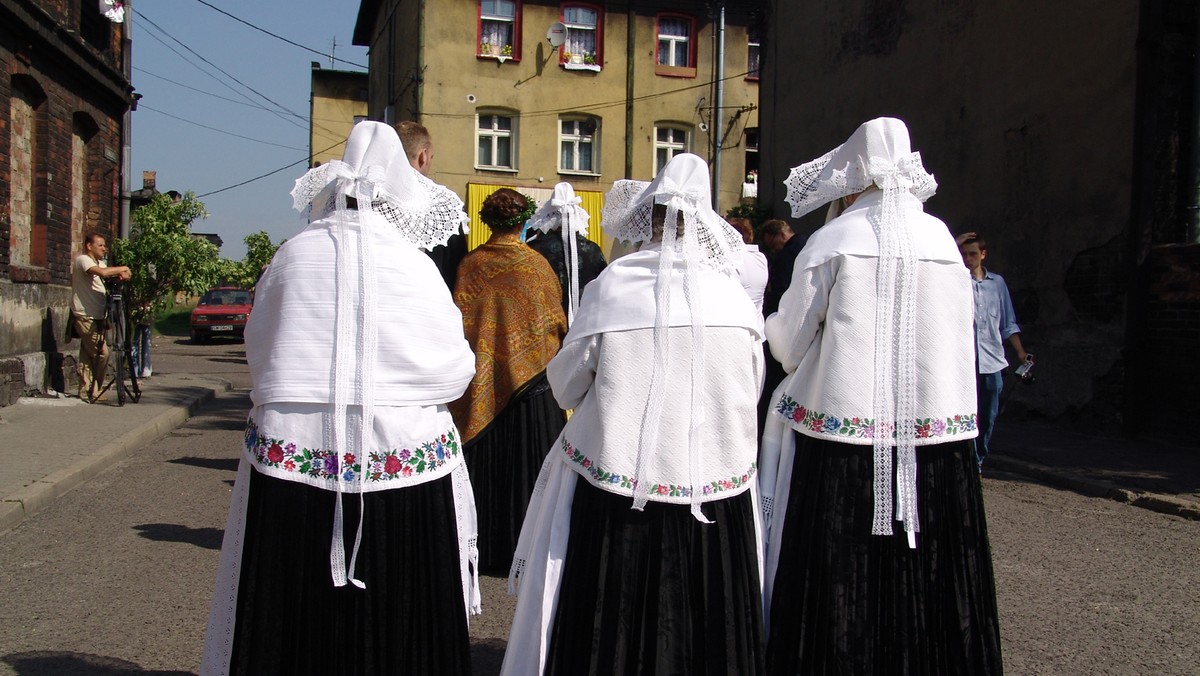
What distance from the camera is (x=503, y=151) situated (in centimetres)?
2883

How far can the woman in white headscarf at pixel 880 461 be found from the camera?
362cm

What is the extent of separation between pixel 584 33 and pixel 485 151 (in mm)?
4544

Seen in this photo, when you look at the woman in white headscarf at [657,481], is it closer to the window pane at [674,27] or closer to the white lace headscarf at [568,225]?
the white lace headscarf at [568,225]

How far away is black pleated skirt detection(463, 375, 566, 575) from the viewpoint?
5578 mm

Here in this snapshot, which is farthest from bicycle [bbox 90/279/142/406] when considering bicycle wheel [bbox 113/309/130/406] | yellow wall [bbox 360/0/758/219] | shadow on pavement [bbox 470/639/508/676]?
yellow wall [bbox 360/0/758/219]

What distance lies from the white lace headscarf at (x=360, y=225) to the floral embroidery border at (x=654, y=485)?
696mm

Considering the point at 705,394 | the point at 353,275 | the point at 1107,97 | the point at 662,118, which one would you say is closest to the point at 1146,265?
the point at 1107,97

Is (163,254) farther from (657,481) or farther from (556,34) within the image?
(556,34)

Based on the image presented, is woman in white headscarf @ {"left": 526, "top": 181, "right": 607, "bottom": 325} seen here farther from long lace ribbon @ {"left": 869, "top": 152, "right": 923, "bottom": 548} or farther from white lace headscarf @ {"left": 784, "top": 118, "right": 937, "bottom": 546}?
long lace ribbon @ {"left": 869, "top": 152, "right": 923, "bottom": 548}

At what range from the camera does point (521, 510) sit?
560 cm

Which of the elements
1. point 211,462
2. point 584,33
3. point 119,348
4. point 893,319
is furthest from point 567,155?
point 893,319

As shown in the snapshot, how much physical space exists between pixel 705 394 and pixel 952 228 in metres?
12.5

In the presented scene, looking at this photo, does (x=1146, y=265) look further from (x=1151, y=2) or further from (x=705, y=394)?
(x=705, y=394)

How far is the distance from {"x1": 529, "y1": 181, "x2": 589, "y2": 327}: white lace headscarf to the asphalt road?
1.90 meters
